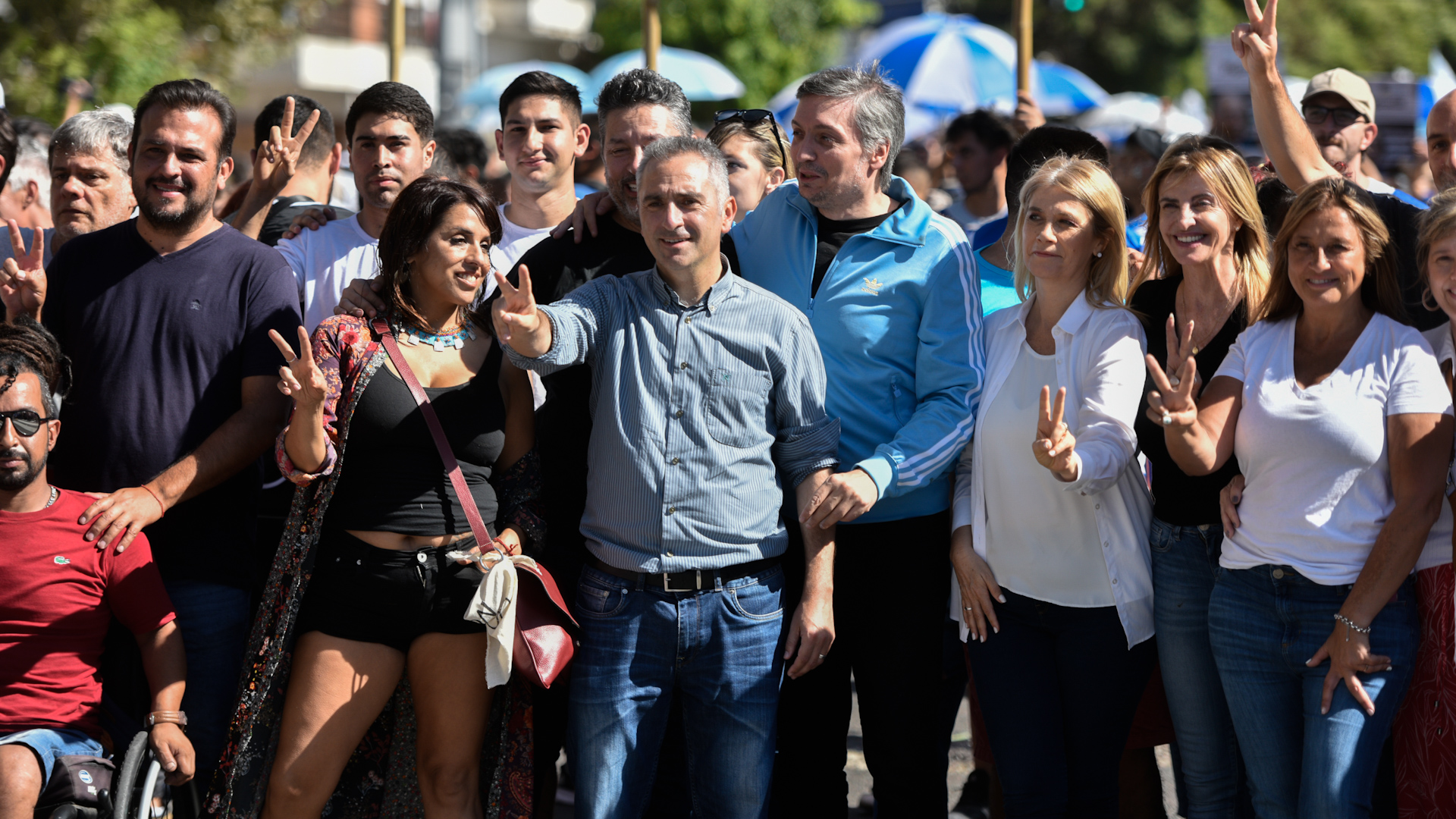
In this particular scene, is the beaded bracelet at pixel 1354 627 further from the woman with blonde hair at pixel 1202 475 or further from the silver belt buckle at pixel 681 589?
the silver belt buckle at pixel 681 589

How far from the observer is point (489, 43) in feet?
104

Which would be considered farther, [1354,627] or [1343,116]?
[1343,116]

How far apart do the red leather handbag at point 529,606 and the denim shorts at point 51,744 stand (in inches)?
47.8

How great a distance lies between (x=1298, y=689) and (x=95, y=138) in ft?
14.4

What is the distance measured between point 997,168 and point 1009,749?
4.37 m

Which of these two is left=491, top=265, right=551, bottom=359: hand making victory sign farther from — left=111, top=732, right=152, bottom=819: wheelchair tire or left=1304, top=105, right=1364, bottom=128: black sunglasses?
left=1304, top=105, right=1364, bottom=128: black sunglasses

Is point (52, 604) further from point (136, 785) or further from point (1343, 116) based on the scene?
point (1343, 116)

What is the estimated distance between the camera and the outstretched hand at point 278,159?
469cm

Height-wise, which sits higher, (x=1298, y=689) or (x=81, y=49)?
(x=81, y=49)

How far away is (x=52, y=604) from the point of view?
360 centimetres

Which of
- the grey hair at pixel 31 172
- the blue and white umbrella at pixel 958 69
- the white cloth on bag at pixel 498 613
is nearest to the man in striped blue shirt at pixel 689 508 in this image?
the white cloth on bag at pixel 498 613

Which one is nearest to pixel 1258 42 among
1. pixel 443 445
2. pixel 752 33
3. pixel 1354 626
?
pixel 1354 626

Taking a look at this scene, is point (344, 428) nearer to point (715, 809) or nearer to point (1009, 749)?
point (715, 809)

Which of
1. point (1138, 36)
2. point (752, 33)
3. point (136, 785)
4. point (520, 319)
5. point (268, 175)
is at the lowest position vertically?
point (136, 785)
